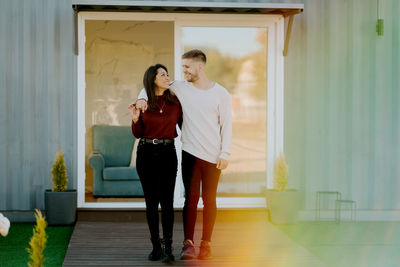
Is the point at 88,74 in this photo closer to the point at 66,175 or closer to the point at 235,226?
the point at 66,175

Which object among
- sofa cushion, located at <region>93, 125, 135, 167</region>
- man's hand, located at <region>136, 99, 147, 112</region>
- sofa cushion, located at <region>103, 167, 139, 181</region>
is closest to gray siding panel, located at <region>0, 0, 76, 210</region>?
sofa cushion, located at <region>103, 167, 139, 181</region>

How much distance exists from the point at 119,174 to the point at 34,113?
4.81 ft

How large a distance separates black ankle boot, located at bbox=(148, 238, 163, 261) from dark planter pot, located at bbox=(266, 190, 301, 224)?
203 centimetres

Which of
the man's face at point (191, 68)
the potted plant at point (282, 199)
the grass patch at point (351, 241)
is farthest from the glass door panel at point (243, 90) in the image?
the man's face at point (191, 68)

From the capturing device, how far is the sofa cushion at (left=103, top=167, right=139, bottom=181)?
6.88 meters

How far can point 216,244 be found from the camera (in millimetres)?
4719

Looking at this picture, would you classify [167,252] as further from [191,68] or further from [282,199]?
[282,199]

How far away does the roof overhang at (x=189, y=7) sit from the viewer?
545 cm

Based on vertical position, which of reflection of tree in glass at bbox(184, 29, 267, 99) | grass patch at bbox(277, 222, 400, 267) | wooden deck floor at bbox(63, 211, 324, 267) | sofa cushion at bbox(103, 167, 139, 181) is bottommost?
grass patch at bbox(277, 222, 400, 267)

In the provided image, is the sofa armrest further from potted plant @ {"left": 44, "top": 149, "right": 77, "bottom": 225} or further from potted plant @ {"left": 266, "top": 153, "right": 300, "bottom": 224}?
potted plant @ {"left": 266, "top": 153, "right": 300, "bottom": 224}

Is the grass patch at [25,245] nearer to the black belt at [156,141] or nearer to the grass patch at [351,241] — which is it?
the black belt at [156,141]

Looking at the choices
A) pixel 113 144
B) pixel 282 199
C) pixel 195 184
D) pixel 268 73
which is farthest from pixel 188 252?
pixel 113 144

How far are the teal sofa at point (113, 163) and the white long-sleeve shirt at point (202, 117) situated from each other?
305 centimetres

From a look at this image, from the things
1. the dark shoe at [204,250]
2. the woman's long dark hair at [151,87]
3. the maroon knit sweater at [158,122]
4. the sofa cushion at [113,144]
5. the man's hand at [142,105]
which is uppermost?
the woman's long dark hair at [151,87]
